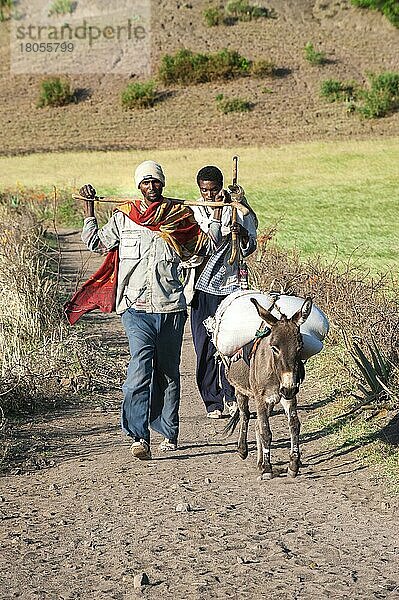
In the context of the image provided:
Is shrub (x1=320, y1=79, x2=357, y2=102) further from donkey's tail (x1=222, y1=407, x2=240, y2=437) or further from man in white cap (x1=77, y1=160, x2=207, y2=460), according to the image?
man in white cap (x1=77, y1=160, x2=207, y2=460)

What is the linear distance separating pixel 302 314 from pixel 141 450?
58.8 inches

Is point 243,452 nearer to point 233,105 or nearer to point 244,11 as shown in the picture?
point 233,105

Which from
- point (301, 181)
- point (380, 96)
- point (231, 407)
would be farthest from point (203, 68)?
point (231, 407)

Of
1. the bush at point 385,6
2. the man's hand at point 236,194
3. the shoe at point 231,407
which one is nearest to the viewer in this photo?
the man's hand at point 236,194

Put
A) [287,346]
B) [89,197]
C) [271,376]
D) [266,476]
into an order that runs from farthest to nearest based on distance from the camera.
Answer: [89,197] < [266,476] < [271,376] < [287,346]

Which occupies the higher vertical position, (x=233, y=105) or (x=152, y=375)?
(x=233, y=105)

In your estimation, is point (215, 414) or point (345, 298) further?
point (345, 298)

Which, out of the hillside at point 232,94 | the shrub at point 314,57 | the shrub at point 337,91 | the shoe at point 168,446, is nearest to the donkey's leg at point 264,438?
the shoe at point 168,446

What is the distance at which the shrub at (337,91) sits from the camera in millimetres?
51812

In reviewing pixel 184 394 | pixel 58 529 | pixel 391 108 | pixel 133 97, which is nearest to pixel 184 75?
pixel 133 97

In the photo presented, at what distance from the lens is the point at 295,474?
7027mm

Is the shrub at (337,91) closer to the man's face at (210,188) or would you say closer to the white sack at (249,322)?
the man's face at (210,188)

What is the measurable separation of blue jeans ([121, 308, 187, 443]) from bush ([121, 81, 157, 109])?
47.6 meters

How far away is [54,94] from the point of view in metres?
55.1
